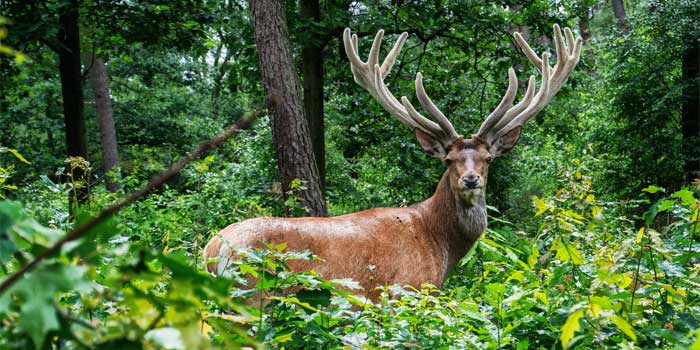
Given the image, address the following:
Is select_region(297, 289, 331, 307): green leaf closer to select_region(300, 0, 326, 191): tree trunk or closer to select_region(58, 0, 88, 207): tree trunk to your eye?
select_region(300, 0, 326, 191): tree trunk

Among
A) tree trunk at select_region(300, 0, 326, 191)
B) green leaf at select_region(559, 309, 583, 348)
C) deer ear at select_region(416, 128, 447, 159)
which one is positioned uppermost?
tree trunk at select_region(300, 0, 326, 191)

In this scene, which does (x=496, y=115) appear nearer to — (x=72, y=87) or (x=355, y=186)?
(x=355, y=186)

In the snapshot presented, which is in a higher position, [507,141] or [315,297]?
[507,141]

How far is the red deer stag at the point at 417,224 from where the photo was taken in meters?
5.37

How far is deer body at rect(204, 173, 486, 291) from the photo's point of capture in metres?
5.27

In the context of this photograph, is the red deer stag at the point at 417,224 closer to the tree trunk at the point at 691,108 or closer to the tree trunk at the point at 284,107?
the tree trunk at the point at 284,107

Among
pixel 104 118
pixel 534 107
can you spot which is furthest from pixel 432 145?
pixel 104 118

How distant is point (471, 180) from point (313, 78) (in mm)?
5097

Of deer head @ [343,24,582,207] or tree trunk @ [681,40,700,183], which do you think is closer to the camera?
deer head @ [343,24,582,207]

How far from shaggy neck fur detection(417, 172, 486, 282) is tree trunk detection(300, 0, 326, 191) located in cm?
403

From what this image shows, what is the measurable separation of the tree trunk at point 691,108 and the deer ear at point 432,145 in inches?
341

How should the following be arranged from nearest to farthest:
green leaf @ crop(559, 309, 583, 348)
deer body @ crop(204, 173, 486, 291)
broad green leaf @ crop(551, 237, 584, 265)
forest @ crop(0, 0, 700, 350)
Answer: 1. forest @ crop(0, 0, 700, 350)
2. green leaf @ crop(559, 309, 583, 348)
3. broad green leaf @ crop(551, 237, 584, 265)
4. deer body @ crop(204, 173, 486, 291)

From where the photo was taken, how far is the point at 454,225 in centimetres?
630

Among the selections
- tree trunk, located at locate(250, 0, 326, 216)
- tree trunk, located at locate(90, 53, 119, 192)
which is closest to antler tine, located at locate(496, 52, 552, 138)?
tree trunk, located at locate(250, 0, 326, 216)
